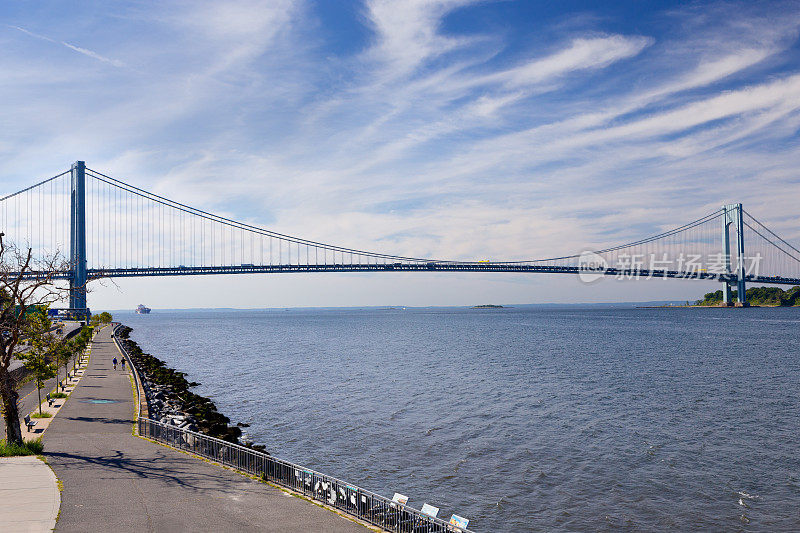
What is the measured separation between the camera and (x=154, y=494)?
13.7m

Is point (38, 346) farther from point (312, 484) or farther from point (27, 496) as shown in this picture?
point (312, 484)

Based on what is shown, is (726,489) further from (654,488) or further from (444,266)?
(444,266)

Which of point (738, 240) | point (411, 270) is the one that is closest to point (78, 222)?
point (411, 270)

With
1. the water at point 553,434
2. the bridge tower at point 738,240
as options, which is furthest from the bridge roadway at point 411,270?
the water at point 553,434

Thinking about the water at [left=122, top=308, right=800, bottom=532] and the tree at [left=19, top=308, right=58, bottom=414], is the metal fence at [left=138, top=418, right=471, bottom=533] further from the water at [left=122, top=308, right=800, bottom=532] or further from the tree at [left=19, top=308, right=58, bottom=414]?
the tree at [left=19, top=308, right=58, bottom=414]

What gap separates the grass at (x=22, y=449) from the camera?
17125 mm

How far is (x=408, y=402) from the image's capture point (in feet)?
115

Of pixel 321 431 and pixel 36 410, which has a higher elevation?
pixel 36 410

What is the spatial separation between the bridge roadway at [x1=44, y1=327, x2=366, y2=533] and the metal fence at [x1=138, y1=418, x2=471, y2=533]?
449 millimetres

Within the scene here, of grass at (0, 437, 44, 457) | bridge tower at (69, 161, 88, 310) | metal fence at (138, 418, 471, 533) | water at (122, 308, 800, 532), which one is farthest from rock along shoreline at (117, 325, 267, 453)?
bridge tower at (69, 161, 88, 310)

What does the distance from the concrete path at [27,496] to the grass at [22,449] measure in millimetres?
352

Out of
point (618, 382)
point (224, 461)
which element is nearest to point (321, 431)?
point (224, 461)

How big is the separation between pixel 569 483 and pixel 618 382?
24.8m

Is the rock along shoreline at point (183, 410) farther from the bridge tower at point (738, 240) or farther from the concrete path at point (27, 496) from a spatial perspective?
the bridge tower at point (738, 240)
